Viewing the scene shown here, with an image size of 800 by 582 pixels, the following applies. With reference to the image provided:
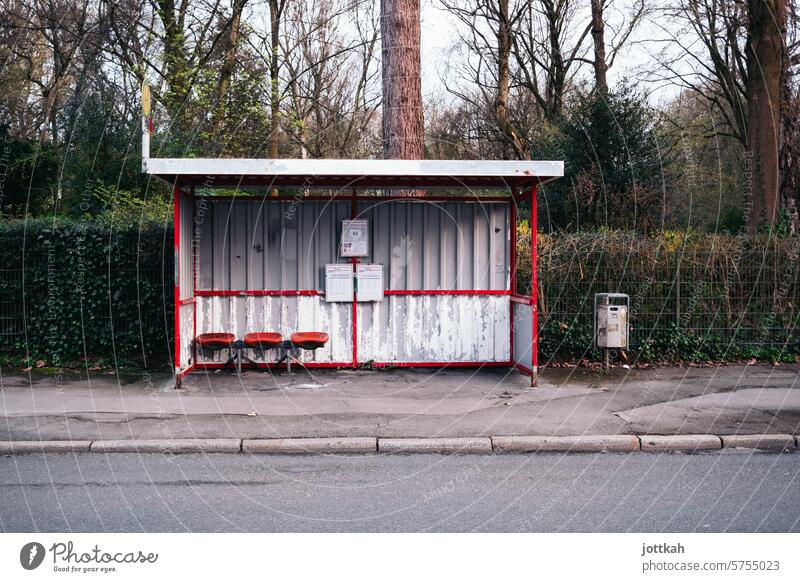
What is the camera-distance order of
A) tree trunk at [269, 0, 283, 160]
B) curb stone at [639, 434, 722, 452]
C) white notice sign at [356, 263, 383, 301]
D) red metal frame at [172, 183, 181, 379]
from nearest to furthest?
curb stone at [639, 434, 722, 452]
red metal frame at [172, 183, 181, 379]
white notice sign at [356, 263, 383, 301]
tree trunk at [269, 0, 283, 160]

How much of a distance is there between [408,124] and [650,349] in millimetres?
5797

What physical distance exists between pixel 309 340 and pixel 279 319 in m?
0.93

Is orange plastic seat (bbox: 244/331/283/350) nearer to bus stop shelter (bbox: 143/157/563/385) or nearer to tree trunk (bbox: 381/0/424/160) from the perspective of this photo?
bus stop shelter (bbox: 143/157/563/385)

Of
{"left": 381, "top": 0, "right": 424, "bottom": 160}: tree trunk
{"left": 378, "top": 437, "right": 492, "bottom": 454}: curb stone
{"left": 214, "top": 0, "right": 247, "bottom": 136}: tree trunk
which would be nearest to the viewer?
{"left": 378, "top": 437, "right": 492, "bottom": 454}: curb stone

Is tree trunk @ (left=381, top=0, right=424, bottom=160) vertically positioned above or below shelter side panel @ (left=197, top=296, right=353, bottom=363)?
above

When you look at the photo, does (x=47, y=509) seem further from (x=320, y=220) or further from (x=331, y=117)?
(x=331, y=117)

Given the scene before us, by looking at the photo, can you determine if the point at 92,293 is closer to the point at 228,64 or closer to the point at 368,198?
the point at 368,198

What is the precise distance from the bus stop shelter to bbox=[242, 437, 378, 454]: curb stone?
14.2 ft

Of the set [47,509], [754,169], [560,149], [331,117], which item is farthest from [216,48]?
[47,509]

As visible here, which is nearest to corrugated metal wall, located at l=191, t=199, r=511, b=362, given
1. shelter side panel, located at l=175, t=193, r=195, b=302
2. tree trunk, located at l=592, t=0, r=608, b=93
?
shelter side panel, located at l=175, t=193, r=195, b=302

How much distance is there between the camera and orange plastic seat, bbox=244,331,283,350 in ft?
37.2

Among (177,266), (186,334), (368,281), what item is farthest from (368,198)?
(186,334)

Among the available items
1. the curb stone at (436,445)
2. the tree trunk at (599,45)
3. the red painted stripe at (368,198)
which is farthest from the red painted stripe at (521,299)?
the tree trunk at (599,45)

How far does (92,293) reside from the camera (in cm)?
1209
